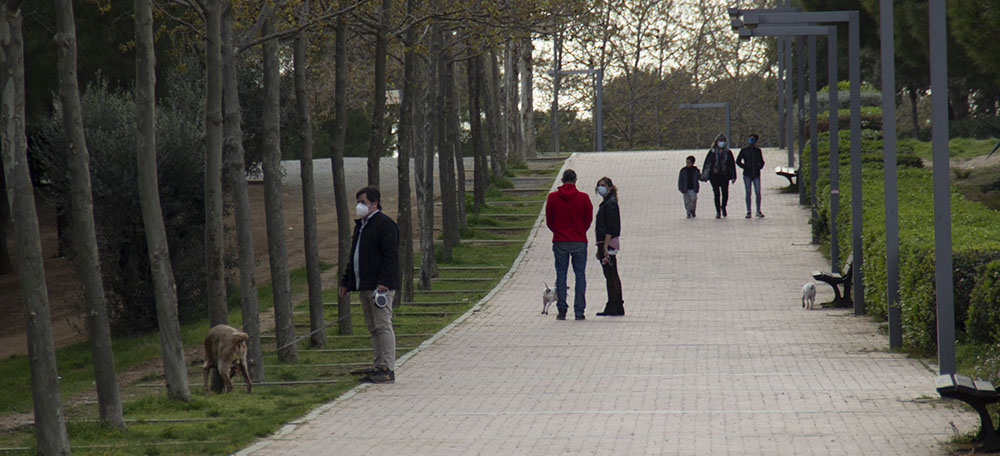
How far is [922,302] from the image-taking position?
10.4m

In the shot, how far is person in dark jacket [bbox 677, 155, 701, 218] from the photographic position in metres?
24.9

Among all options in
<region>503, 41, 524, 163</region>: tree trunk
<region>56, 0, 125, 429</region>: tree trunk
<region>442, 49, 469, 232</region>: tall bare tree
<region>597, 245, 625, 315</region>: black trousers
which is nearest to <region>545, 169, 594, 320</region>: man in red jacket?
<region>597, 245, 625, 315</region>: black trousers

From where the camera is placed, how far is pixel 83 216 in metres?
8.21

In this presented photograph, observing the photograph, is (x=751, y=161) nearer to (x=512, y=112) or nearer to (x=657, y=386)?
(x=657, y=386)

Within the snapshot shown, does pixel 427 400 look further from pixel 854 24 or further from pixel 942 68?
pixel 854 24

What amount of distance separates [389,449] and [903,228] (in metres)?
7.47

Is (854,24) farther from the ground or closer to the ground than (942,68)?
farther from the ground

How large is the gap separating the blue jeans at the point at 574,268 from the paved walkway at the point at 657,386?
274 millimetres

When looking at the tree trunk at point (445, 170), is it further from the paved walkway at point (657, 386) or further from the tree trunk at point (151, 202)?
the tree trunk at point (151, 202)

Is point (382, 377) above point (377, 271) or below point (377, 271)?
below

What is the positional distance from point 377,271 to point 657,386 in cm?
252

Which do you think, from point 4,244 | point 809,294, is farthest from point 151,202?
point 4,244

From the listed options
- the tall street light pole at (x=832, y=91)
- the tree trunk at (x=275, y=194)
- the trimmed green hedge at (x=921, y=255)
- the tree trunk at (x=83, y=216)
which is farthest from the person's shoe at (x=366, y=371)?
the tall street light pole at (x=832, y=91)

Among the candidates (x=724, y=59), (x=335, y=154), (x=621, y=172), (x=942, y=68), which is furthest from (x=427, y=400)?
(x=724, y=59)
